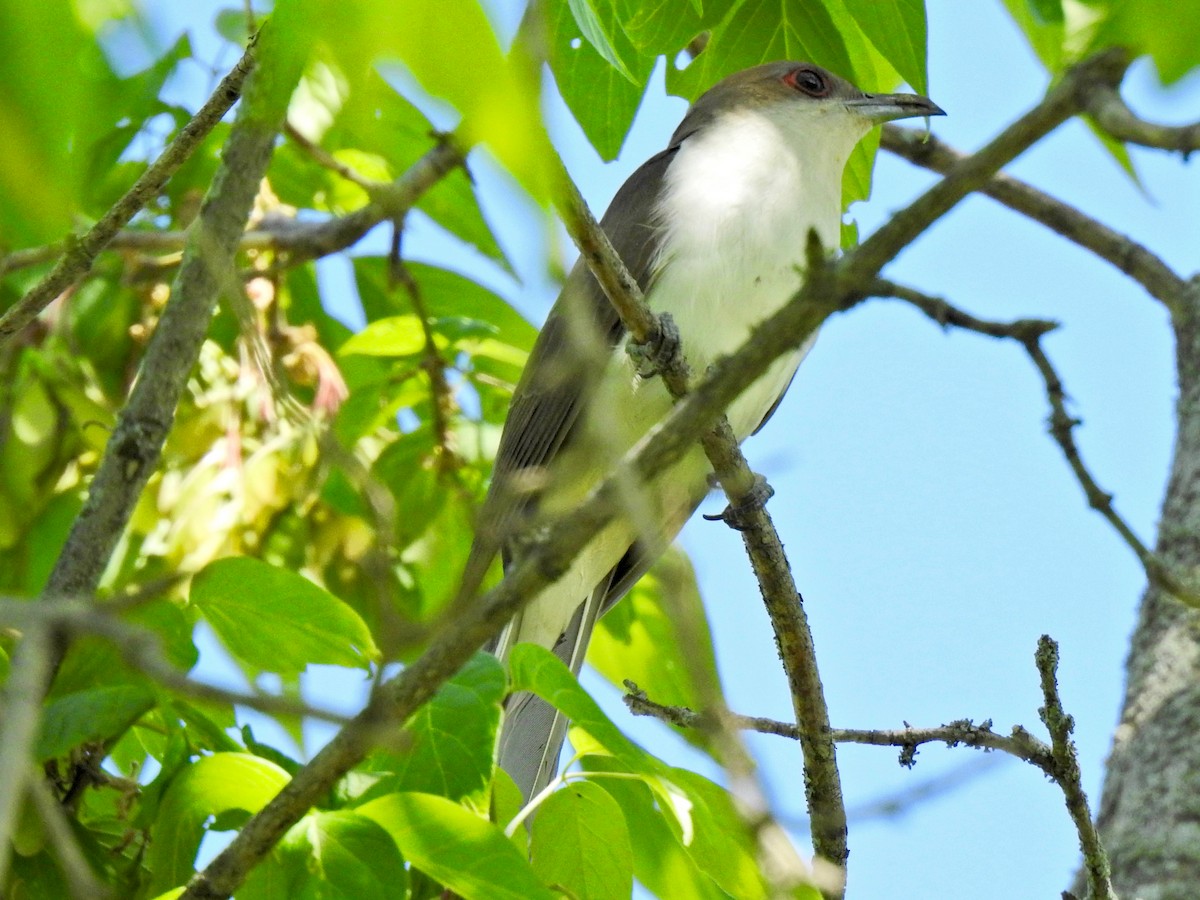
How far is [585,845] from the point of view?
6.75 ft

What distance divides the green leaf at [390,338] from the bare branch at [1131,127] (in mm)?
2592

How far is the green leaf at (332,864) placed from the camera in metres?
1.77

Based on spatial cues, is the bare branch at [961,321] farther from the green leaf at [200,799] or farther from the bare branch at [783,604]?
the green leaf at [200,799]

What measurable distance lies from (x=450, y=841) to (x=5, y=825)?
111 cm

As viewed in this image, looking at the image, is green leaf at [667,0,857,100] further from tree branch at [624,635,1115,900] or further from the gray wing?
the gray wing

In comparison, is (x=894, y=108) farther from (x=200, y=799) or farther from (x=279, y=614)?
(x=200, y=799)

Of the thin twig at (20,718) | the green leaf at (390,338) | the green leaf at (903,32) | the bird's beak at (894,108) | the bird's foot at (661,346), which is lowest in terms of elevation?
the thin twig at (20,718)

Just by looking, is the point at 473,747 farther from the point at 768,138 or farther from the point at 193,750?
the point at 768,138

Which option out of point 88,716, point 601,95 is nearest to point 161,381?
point 88,716

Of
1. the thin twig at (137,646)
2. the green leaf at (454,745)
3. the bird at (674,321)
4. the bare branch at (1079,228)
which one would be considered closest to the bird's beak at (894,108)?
the bird at (674,321)

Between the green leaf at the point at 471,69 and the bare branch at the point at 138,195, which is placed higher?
the bare branch at the point at 138,195

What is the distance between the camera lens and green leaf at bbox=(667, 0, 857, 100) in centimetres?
223

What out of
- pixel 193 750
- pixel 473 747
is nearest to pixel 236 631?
pixel 193 750

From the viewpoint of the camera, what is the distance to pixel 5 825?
0.69 m
